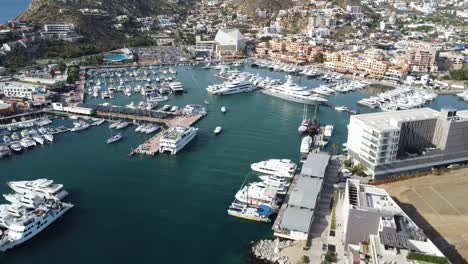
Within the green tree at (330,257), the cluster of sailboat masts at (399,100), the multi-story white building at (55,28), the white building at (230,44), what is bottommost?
the green tree at (330,257)

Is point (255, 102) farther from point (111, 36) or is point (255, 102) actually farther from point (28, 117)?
point (111, 36)

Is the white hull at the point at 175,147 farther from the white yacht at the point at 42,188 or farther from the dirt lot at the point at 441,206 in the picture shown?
the dirt lot at the point at 441,206

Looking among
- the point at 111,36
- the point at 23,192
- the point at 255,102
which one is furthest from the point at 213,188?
the point at 111,36

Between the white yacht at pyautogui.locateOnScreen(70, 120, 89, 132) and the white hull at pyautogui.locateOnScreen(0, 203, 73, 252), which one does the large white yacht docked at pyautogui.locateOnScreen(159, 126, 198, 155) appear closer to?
the white yacht at pyautogui.locateOnScreen(70, 120, 89, 132)

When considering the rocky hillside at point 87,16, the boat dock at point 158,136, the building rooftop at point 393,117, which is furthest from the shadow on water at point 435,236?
the rocky hillside at point 87,16

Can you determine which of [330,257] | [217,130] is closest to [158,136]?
[217,130]

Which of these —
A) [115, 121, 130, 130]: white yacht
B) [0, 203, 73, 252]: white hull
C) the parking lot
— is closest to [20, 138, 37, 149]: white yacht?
[115, 121, 130, 130]: white yacht
